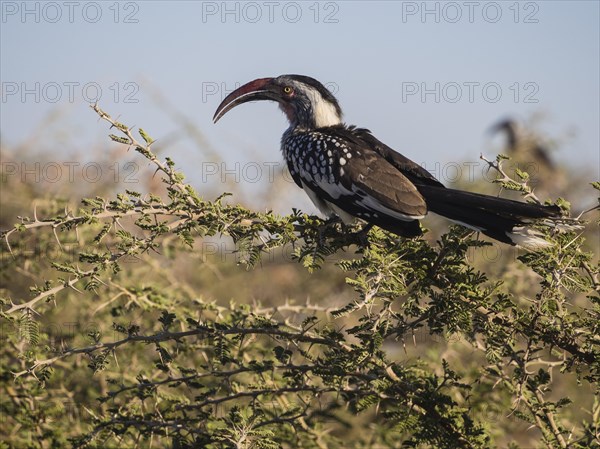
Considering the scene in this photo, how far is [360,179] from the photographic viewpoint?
13.9 ft

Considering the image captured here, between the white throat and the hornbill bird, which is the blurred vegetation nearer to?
the hornbill bird

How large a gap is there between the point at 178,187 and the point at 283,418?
1021mm

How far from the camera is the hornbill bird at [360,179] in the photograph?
3502 millimetres

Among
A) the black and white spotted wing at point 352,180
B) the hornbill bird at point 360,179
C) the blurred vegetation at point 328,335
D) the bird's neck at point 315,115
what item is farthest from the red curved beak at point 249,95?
the blurred vegetation at point 328,335

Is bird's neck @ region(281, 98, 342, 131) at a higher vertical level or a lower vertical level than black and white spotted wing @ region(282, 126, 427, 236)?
higher

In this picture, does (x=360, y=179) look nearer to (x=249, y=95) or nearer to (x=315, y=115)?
(x=315, y=115)

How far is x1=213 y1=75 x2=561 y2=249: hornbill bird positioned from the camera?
3502 millimetres

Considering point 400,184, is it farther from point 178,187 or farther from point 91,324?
point 91,324

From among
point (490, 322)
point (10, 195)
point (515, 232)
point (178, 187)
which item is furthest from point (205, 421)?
point (10, 195)

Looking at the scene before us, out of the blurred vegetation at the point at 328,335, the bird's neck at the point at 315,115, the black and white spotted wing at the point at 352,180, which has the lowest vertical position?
the blurred vegetation at the point at 328,335

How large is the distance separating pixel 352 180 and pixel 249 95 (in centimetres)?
153

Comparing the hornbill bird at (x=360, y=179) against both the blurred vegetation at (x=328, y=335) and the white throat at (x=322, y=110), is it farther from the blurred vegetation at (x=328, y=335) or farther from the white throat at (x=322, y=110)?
the blurred vegetation at (x=328, y=335)

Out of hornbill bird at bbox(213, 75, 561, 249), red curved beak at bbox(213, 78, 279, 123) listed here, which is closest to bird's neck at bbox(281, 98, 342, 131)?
hornbill bird at bbox(213, 75, 561, 249)

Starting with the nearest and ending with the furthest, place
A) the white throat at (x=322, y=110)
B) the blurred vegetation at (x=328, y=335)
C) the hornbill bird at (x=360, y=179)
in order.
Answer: the blurred vegetation at (x=328, y=335) < the hornbill bird at (x=360, y=179) < the white throat at (x=322, y=110)
